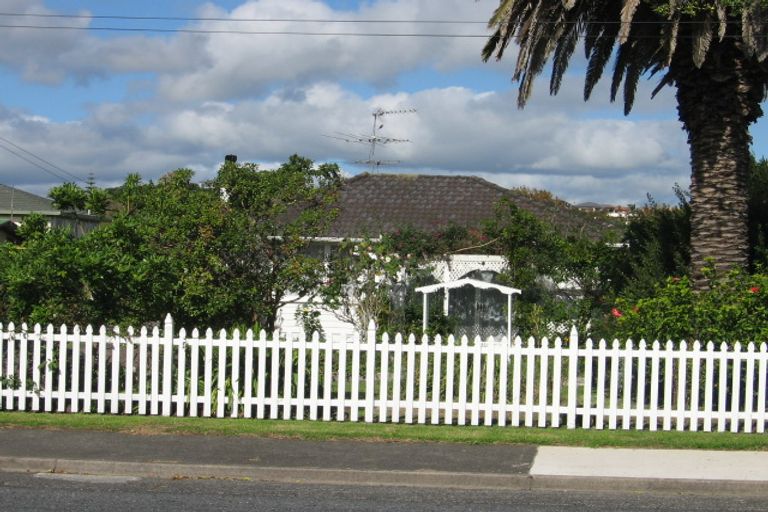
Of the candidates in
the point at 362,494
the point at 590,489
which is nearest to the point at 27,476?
the point at 362,494

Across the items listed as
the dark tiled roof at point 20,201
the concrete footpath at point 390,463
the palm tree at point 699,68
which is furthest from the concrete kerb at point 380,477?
the dark tiled roof at point 20,201

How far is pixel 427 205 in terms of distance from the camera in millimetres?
24156

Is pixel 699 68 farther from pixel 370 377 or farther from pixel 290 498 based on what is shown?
pixel 290 498

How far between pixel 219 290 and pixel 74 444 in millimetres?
4947

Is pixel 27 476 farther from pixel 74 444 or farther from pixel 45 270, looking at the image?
pixel 45 270

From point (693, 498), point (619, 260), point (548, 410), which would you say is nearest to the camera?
point (693, 498)

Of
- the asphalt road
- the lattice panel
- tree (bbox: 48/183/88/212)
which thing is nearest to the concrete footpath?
the asphalt road

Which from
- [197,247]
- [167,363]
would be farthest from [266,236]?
[167,363]

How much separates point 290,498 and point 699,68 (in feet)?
29.0

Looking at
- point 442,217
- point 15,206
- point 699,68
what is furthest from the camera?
point 15,206

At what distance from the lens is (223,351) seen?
11.9 meters

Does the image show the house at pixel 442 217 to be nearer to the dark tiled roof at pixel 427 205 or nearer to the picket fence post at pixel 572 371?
the dark tiled roof at pixel 427 205

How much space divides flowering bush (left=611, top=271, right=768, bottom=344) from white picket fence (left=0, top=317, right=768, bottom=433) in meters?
0.23

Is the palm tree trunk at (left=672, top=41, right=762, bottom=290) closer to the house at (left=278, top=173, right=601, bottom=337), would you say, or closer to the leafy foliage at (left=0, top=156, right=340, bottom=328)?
the leafy foliage at (left=0, top=156, right=340, bottom=328)
